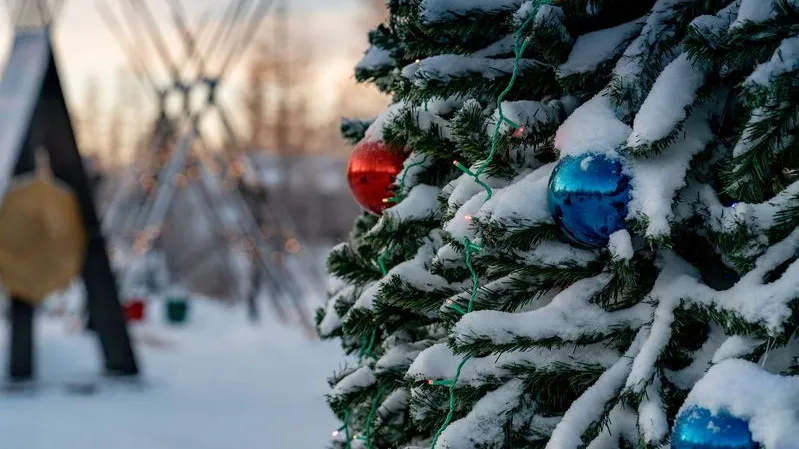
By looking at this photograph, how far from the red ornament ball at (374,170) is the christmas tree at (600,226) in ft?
0.35

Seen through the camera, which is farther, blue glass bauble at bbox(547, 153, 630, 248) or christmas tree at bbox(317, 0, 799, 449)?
blue glass bauble at bbox(547, 153, 630, 248)

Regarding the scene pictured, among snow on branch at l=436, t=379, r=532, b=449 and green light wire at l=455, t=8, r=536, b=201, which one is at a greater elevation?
green light wire at l=455, t=8, r=536, b=201

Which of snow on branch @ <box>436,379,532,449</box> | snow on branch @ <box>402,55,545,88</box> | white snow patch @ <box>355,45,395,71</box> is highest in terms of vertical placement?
white snow patch @ <box>355,45,395,71</box>

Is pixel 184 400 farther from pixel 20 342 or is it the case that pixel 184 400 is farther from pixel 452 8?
pixel 452 8

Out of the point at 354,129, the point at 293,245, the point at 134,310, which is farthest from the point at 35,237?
the point at 354,129

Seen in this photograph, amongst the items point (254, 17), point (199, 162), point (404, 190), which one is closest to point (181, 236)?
point (199, 162)

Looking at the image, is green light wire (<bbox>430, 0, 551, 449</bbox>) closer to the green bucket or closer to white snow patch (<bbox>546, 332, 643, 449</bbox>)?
white snow patch (<bbox>546, 332, 643, 449</bbox>)

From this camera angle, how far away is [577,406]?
1.24 meters

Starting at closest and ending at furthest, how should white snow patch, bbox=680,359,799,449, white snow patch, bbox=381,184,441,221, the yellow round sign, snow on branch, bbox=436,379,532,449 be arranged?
white snow patch, bbox=680,359,799,449
snow on branch, bbox=436,379,532,449
white snow patch, bbox=381,184,441,221
the yellow round sign

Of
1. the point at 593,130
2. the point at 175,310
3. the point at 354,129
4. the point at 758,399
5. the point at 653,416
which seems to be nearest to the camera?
the point at 758,399

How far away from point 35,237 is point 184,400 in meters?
1.44

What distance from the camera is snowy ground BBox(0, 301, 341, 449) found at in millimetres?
5027

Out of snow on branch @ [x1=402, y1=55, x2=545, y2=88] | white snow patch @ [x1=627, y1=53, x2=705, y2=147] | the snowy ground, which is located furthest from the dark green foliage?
the snowy ground

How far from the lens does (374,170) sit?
170 centimetres
